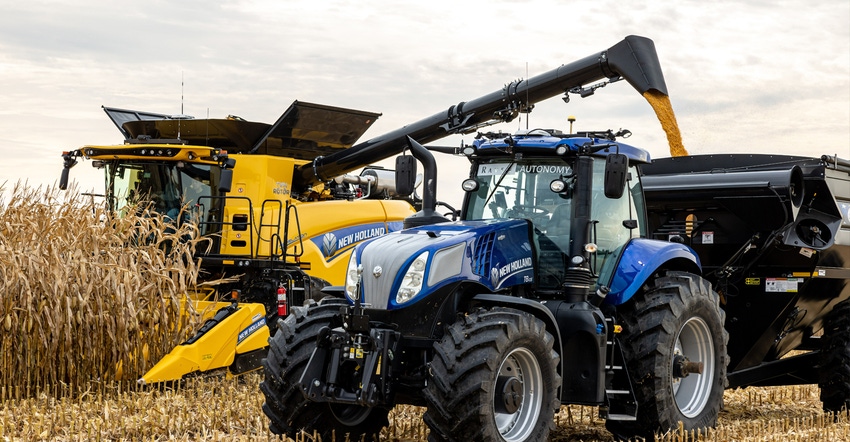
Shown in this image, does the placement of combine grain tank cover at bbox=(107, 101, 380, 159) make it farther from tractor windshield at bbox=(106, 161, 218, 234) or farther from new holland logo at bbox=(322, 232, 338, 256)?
new holland logo at bbox=(322, 232, 338, 256)

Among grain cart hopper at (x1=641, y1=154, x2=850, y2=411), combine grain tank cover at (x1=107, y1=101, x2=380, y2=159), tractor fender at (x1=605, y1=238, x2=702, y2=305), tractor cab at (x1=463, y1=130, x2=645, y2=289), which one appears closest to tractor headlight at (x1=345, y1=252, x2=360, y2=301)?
tractor cab at (x1=463, y1=130, x2=645, y2=289)

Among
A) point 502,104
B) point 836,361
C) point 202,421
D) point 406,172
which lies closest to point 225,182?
point 502,104

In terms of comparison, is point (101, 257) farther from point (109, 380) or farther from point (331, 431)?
point (331, 431)

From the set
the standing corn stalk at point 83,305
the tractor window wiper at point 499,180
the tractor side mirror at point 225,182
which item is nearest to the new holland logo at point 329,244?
the tractor side mirror at point 225,182

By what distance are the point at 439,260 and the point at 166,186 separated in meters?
6.47

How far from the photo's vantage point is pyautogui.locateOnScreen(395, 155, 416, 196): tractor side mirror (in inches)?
257

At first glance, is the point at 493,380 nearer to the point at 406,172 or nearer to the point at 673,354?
the point at 406,172

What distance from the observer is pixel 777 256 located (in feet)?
28.3

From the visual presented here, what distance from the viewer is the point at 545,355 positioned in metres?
6.02

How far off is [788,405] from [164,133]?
317 inches

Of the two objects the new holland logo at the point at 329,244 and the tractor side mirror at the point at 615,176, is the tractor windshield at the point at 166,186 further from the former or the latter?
the tractor side mirror at the point at 615,176

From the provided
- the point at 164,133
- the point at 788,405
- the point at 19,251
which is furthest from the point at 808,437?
the point at 164,133

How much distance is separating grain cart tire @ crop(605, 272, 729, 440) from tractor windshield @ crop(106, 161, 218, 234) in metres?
6.05

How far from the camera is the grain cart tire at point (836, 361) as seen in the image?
8.84m
